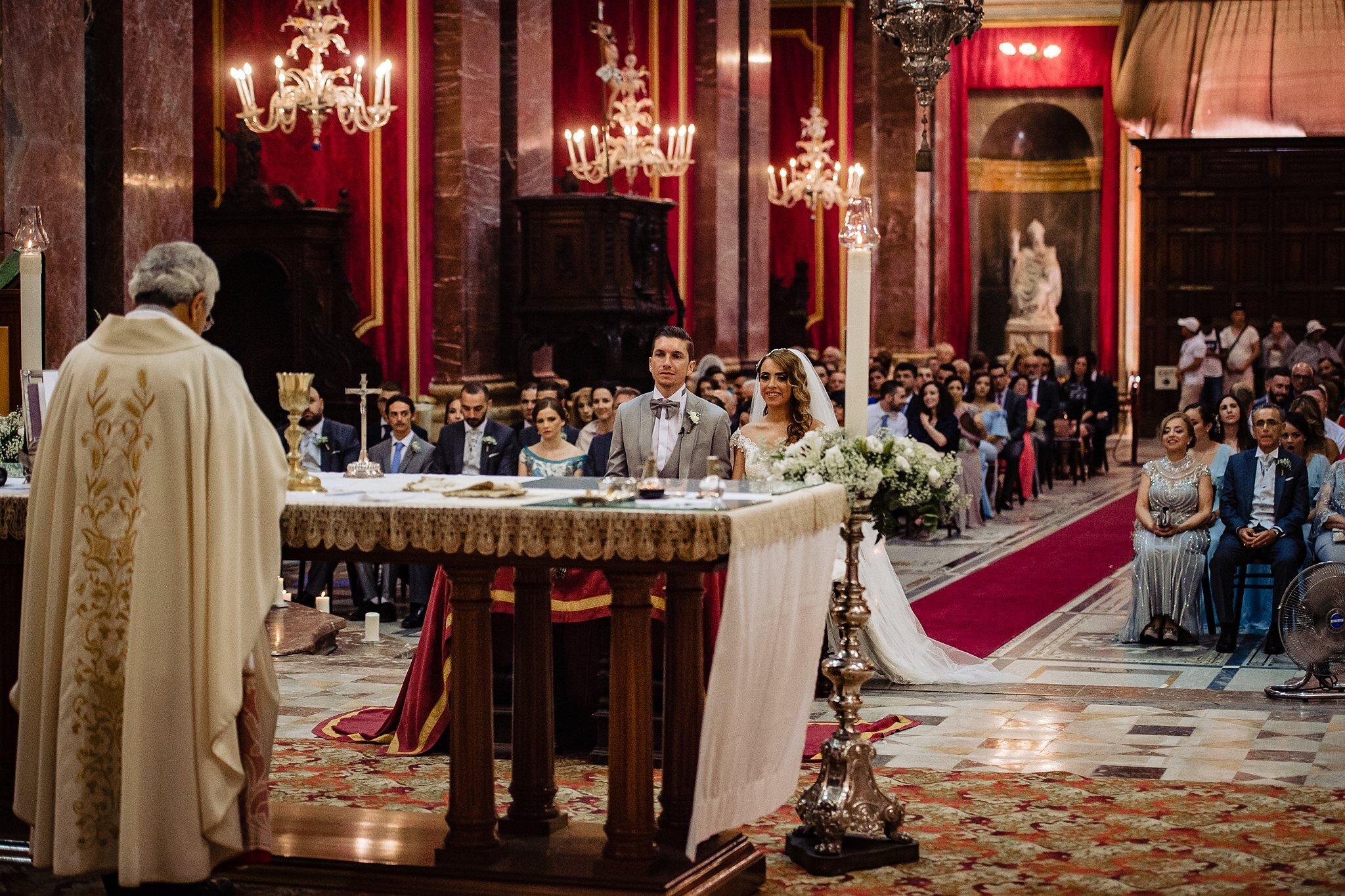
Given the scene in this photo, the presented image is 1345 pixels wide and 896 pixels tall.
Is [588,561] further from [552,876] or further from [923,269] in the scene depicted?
[923,269]

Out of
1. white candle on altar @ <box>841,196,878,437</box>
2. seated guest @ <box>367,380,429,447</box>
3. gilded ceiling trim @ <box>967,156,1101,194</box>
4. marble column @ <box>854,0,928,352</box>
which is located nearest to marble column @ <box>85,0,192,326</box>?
seated guest @ <box>367,380,429,447</box>

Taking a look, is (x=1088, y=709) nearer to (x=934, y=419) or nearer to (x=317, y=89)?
(x=934, y=419)

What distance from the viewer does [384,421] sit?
12047 millimetres

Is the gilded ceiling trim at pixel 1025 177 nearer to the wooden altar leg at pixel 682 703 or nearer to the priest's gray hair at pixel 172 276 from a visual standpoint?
the wooden altar leg at pixel 682 703

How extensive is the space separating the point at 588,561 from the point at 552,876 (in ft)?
2.85

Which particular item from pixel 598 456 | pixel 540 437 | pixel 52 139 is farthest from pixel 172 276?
pixel 540 437

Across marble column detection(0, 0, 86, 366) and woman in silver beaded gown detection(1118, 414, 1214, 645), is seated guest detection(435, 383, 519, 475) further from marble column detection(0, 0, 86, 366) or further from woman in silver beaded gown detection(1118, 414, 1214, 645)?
woman in silver beaded gown detection(1118, 414, 1214, 645)

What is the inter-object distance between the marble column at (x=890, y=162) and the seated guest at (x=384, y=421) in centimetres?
1234

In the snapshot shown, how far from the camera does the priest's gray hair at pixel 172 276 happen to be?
4.79 meters

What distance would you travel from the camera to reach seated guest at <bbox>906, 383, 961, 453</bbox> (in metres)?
14.0

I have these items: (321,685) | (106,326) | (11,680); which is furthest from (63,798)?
(321,685)

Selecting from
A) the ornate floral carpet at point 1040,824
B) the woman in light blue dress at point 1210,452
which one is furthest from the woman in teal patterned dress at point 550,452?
the woman in light blue dress at point 1210,452

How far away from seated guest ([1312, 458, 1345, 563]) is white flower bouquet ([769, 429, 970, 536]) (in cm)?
395

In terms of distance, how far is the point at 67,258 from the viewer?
30.0 feet
